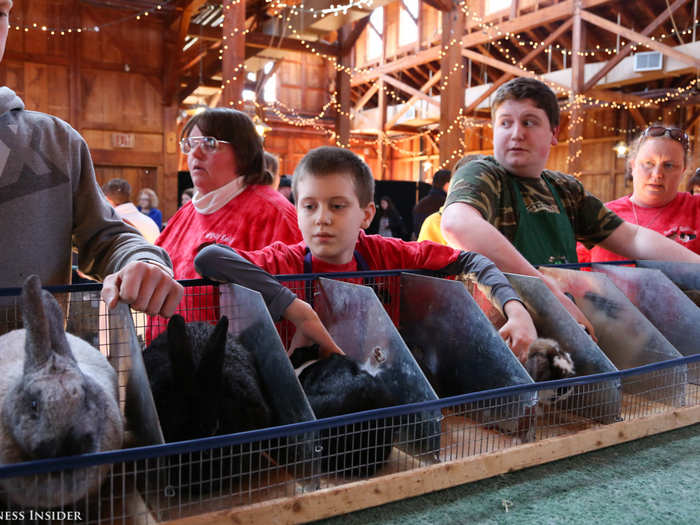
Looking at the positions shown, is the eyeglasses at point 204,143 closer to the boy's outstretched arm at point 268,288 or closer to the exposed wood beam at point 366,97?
the boy's outstretched arm at point 268,288

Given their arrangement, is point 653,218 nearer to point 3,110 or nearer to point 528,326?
point 528,326

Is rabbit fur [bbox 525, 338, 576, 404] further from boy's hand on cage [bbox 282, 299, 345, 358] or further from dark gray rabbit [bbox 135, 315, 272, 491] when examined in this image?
dark gray rabbit [bbox 135, 315, 272, 491]

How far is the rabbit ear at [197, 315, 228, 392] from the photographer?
0.82m

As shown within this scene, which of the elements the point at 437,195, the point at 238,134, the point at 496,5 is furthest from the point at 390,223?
the point at 496,5

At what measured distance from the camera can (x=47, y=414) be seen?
2.07ft

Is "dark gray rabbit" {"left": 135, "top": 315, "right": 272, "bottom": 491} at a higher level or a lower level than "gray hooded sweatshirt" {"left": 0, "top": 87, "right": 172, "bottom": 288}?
lower

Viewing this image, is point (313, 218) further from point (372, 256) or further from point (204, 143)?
point (204, 143)

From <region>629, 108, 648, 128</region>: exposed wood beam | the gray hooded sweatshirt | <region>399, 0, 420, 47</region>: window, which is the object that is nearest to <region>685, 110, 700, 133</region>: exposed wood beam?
<region>629, 108, 648, 128</region>: exposed wood beam

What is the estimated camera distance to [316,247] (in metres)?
1.43

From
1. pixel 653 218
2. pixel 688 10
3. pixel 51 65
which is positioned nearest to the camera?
pixel 653 218

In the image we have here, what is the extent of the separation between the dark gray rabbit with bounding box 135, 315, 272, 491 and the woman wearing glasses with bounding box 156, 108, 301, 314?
1062mm

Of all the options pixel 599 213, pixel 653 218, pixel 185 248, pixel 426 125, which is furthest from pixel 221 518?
pixel 426 125

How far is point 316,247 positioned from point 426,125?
646 inches

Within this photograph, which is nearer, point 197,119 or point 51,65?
point 197,119
